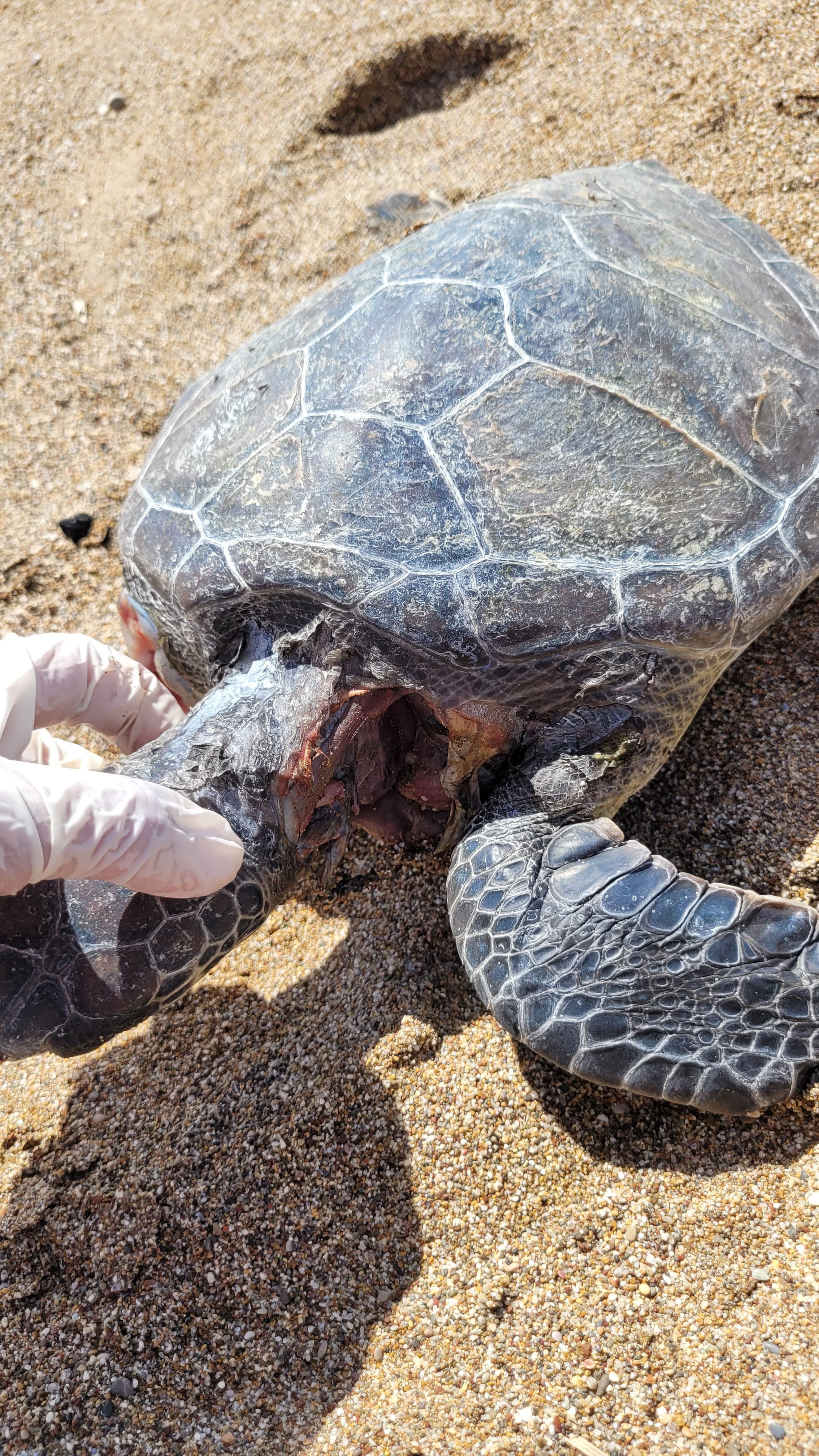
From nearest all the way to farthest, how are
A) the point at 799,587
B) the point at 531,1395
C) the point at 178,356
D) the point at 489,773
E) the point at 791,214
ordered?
the point at 531,1395 < the point at 799,587 < the point at 489,773 < the point at 791,214 < the point at 178,356

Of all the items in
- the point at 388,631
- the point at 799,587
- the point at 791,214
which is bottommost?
the point at 799,587

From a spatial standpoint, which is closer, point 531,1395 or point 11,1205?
point 531,1395

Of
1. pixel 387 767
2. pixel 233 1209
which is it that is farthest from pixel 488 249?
pixel 233 1209

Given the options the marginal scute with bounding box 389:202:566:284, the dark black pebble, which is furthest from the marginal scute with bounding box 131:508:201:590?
the dark black pebble

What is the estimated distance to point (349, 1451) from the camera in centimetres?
128

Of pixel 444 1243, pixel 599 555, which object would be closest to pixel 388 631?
pixel 599 555

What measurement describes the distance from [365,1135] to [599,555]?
1141mm

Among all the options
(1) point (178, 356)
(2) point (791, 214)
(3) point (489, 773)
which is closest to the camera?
(3) point (489, 773)

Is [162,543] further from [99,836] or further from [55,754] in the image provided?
[99,836]

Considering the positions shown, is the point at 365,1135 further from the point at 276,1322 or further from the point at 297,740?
the point at 297,740

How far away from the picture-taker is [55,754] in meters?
1.89

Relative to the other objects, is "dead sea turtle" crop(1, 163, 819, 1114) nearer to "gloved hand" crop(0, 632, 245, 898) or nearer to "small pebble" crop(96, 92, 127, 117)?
"gloved hand" crop(0, 632, 245, 898)

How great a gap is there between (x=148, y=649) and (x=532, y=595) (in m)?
1.01

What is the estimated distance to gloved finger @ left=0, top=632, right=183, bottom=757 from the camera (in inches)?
63.9
